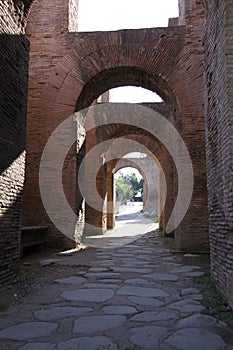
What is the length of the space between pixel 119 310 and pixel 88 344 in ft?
2.76

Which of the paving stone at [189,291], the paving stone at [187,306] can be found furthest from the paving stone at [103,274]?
the paving stone at [187,306]

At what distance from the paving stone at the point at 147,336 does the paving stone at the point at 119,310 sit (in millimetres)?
424

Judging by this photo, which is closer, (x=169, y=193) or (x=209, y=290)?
(x=209, y=290)

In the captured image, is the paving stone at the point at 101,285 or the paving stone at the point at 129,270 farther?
the paving stone at the point at 129,270

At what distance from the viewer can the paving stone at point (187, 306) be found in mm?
3143

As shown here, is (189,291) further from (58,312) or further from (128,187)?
(128,187)

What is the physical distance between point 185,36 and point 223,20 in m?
5.37

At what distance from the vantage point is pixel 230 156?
3.11 meters

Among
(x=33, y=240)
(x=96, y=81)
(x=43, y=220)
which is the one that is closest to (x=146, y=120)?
(x=96, y=81)

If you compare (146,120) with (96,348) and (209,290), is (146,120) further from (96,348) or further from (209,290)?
(96,348)

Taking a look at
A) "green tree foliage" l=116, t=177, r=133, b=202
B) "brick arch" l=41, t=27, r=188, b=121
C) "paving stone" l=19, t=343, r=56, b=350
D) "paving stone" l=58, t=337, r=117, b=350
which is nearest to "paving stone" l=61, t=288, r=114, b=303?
"paving stone" l=58, t=337, r=117, b=350

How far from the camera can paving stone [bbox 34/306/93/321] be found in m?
2.91

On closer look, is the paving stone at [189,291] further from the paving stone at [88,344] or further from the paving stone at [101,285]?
the paving stone at [88,344]

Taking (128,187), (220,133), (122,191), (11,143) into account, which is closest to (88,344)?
(220,133)
